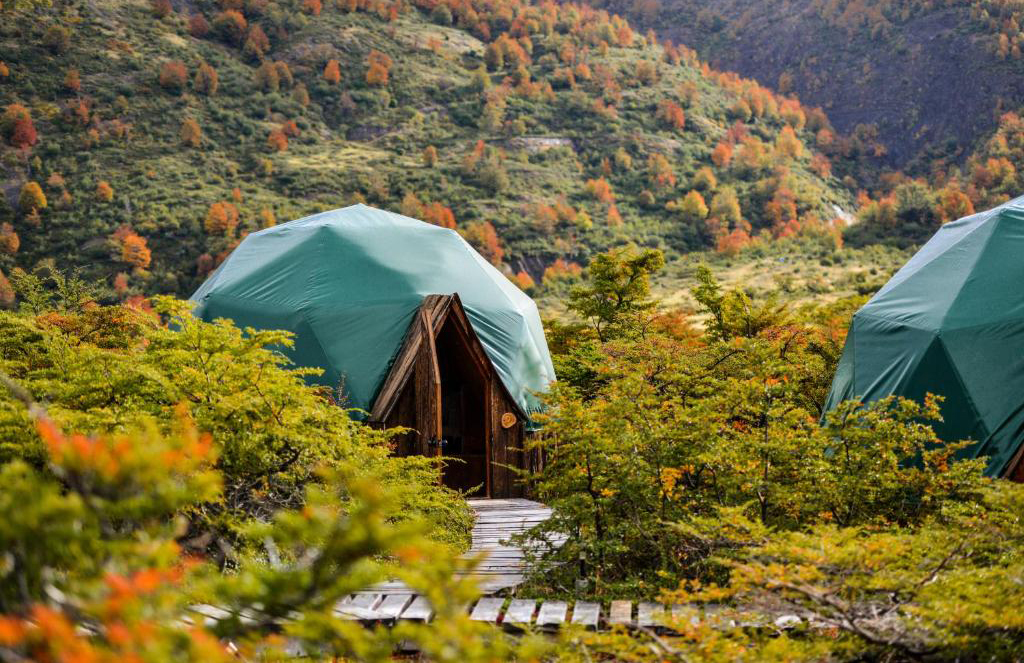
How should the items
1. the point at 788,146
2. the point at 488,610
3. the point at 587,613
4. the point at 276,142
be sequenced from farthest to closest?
the point at 788,146 < the point at 276,142 < the point at 488,610 < the point at 587,613

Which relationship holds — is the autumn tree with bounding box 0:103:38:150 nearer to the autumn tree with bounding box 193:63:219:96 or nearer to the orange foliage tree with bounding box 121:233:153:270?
the autumn tree with bounding box 193:63:219:96

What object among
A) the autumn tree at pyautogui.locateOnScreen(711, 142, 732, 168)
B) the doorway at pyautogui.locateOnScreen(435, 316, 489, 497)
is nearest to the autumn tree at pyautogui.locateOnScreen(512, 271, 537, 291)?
the autumn tree at pyautogui.locateOnScreen(711, 142, 732, 168)

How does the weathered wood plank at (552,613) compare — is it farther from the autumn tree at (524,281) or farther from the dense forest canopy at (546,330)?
the autumn tree at (524,281)

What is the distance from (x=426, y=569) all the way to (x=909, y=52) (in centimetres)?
8641

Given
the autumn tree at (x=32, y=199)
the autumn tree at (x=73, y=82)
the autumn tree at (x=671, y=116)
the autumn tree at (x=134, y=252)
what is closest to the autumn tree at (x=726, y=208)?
the autumn tree at (x=671, y=116)

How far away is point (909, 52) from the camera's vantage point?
7700 cm

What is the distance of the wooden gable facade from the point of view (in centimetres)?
1066

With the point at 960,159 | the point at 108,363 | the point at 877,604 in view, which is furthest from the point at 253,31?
the point at 877,604

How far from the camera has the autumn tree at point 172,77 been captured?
52.3m

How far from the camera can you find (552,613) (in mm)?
5410

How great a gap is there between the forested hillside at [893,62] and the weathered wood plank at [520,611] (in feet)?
243

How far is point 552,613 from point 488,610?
1.35ft

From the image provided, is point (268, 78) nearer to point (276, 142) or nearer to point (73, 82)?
point (276, 142)

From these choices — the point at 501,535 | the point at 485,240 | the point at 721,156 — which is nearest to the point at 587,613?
the point at 501,535
